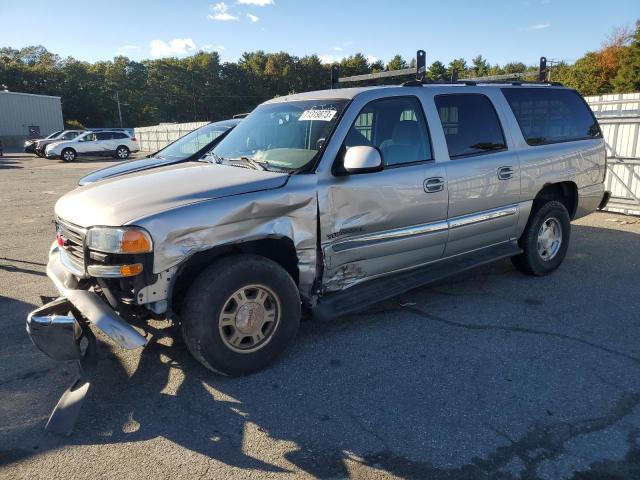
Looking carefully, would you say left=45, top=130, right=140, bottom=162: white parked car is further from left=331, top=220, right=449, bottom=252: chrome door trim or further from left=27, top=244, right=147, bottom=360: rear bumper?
left=331, top=220, right=449, bottom=252: chrome door trim

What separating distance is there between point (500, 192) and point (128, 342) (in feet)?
11.9

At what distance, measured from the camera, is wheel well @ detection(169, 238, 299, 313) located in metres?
3.24

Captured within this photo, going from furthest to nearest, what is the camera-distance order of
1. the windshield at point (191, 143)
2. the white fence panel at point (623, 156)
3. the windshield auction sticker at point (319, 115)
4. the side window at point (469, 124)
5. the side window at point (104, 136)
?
1. the side window at point (104, 136)
2. the windshield at point (191, 143)
3. the white fence panel at point (623, 156)
4. the side window at point (469, 124)
5. the windshield auction sticker at point (319, 115)

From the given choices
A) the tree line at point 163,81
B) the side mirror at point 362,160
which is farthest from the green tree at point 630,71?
the side mirror at point 362,160

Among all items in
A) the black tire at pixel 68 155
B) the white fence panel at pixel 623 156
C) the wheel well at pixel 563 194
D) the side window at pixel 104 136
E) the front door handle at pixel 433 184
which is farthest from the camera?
the side window at pixel 104 136

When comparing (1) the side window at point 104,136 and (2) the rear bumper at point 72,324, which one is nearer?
(2) the rear bumper at point 72,324

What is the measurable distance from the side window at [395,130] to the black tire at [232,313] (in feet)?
4.15

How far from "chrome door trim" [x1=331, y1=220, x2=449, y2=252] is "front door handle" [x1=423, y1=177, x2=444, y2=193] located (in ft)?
0.97

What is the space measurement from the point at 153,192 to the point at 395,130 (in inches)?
80.6

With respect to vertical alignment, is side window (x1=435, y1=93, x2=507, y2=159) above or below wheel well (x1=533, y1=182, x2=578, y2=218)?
above

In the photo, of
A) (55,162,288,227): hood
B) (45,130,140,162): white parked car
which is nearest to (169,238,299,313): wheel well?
(55,162,288,227): hood

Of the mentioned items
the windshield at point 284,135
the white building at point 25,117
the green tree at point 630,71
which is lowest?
the windshield at point 284,135

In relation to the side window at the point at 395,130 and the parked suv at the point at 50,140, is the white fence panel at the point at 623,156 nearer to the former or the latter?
the side window at the point at 395,130

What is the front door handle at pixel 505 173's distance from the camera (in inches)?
187
